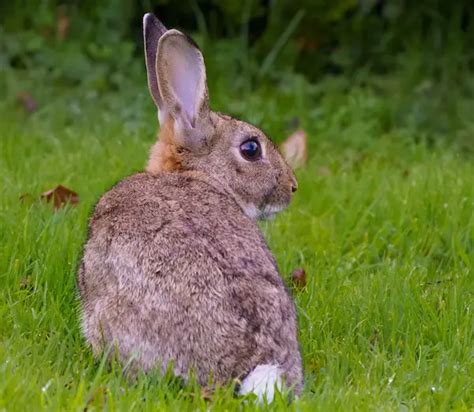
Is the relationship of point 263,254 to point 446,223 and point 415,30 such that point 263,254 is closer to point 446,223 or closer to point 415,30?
point 446,223

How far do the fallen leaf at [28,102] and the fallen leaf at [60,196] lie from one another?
2514 millimetres

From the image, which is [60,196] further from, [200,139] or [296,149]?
[296,149]

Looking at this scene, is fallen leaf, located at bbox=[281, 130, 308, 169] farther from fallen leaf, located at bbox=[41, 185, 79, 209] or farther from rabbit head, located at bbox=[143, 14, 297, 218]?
rabbit head, located at bbox=[143, 14, 297, 218]

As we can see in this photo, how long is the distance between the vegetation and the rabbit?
0.11m

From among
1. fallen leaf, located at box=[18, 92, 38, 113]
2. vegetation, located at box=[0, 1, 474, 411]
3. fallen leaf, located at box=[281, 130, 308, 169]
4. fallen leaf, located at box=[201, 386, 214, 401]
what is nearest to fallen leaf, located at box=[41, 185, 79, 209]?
vegetation, located at box=[0, 1, 474, 411]

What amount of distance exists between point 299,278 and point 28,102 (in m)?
3.79

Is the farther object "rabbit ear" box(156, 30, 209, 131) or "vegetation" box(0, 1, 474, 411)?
"rabbit ear" box(156, 30, 209, 131)

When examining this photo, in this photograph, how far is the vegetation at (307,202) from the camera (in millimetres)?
4449

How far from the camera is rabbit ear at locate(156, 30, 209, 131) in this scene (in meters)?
5.06

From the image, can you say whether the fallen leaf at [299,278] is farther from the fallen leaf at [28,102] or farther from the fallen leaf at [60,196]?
the fallen leaf at [28,102]

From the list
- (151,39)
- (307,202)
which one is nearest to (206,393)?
(151,39)

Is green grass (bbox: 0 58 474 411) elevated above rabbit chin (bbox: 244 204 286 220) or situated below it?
below

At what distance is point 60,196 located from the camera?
6.33 m

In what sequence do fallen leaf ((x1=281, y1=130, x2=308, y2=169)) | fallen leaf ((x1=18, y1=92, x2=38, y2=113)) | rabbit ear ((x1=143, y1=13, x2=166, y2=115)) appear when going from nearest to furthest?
rabbit ear ((x1=143, y1=13, x2=166, y2=115)) → fallen leaf ((x1=281, y1=130, x2=308, y2=169)) → fallen leaf ((x1=18, y1=92, x2=38, y2=113))
